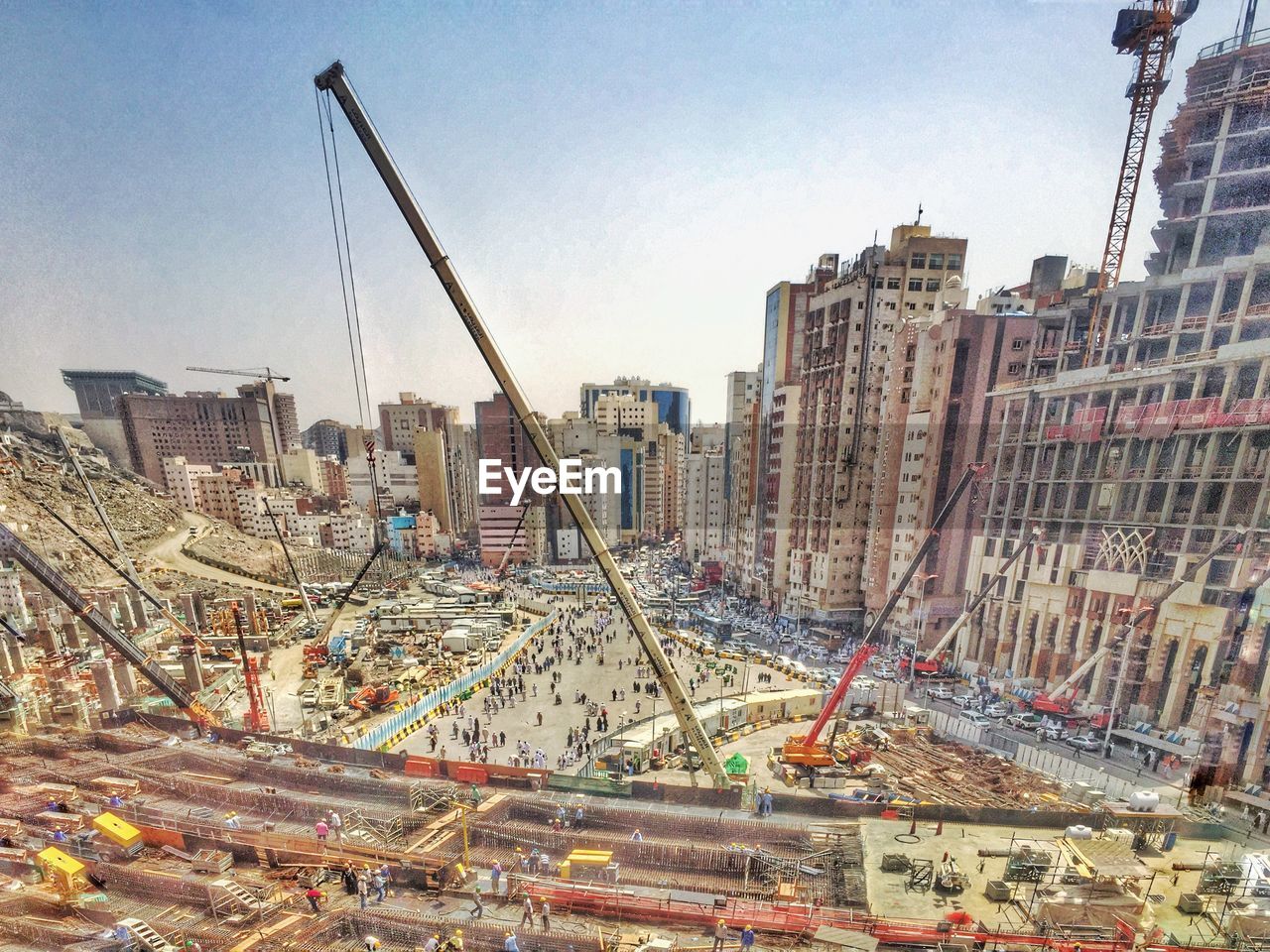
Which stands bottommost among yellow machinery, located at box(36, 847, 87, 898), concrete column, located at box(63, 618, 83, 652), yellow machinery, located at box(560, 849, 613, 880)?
concrete column, located at box(63, 618, 83, 652)

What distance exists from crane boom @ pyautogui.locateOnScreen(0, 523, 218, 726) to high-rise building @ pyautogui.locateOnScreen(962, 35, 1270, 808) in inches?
1240

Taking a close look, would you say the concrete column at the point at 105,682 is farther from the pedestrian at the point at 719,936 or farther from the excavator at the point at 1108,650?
the excavator at the point at 1108,650

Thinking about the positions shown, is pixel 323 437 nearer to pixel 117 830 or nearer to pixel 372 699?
pixel 372 699

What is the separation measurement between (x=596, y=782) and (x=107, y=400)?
39.4 meters

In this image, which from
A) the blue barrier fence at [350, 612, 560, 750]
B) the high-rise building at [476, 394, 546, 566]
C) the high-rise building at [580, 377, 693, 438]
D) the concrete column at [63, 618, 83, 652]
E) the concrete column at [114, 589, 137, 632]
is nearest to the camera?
the blue barrier fence at [350, 612, 560, 750]

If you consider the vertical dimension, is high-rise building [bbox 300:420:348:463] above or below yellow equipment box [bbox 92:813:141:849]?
above

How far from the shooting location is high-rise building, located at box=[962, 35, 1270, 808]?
15.2 m

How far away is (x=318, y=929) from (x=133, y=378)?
3262 centimetres

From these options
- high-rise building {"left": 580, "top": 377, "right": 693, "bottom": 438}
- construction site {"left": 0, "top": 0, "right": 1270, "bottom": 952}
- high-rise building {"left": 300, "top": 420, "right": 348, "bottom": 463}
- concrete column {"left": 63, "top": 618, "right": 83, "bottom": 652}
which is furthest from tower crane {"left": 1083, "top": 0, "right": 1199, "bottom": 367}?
high-rise building {"left": 300, "top": 420, "right": 348, "bottom": 463}

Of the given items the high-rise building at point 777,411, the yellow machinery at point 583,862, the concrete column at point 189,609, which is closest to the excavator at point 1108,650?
the high-rise building at point 777,411

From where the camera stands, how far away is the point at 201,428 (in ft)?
145

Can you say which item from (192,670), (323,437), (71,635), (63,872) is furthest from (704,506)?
(323,437)

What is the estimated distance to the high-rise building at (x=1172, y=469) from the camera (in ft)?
49.9

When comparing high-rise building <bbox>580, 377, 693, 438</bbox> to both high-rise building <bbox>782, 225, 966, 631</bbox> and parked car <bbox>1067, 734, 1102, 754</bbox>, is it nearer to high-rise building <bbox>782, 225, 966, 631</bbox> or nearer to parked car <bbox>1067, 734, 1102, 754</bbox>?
high-rise building <bbox>782, 225, 966, 631</bbox>
